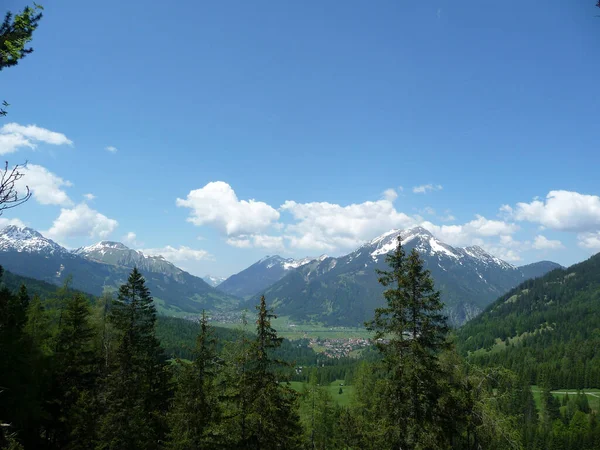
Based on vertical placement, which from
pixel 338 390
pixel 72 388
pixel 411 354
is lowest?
pixel 338 390

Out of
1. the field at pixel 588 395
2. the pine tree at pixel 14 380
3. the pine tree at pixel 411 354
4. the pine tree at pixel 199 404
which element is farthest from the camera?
the field at pixel 588 395

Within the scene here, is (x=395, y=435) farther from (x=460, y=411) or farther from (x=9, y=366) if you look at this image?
(x=9, y=366)

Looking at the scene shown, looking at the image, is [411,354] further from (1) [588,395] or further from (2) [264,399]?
(1) [588,395]

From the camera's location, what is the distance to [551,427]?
10425cm

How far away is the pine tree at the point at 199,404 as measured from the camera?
2487cm

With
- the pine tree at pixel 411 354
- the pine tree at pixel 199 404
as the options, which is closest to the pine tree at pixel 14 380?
the pine tree at pixel 199 404

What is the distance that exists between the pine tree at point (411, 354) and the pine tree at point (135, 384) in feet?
59.7

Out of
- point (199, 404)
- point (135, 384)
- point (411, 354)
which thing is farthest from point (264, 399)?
point (135, 384)

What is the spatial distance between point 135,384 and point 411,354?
22.5 metres

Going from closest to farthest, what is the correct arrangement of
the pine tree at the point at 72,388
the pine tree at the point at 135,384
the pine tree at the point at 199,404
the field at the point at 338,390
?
the pine tree at the point at 199,404 < the pine tree at the point at 135,384 < the pine tree at the point at 72,388 < the field at the point at 338,390

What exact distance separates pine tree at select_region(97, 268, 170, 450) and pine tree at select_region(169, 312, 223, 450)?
299 centimetres

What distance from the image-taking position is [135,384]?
98.0 ft

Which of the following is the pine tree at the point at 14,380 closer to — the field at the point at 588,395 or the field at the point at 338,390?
the field at the point at 338,390

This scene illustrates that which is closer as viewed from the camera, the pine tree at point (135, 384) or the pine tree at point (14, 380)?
the pine tree at point (135, 384)
